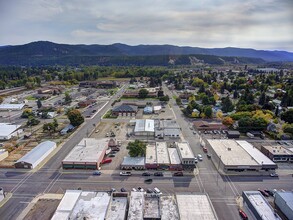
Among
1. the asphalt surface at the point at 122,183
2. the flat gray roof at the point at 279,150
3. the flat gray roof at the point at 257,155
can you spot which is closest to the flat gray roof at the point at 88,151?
the asphalt surface at the point at 122,183

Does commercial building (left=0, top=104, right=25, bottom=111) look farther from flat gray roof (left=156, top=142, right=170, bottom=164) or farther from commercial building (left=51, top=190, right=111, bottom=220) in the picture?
commercial building (left=51, top=190, right=111, bottom=220)

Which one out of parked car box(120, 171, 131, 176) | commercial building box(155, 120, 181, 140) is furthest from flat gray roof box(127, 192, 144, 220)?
commercial building box(155, 120, 181, 140)

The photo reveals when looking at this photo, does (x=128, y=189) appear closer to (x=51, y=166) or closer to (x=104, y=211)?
(x=104, y=211)

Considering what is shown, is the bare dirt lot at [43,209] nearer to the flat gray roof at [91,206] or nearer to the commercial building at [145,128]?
the flat gray roof at [91,206]

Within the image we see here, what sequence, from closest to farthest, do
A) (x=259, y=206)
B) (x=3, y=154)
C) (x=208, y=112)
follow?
(x=259, y=206)
(x=3, y=154)
(x=208, y=112)

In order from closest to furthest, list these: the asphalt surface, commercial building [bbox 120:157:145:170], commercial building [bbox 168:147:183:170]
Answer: the asphalt surface → commercial building [bbox 168:147:183:170] → commercial building [bbox 120:157:145:170]

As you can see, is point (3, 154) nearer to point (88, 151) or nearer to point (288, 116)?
point (88, 151)

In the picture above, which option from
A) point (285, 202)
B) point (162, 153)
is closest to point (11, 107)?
point (162, 153)
